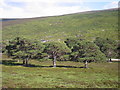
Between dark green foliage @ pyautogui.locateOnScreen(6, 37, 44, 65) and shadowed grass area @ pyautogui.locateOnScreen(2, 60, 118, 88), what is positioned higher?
dark green foliage @ pyautogui.locateOnScreen(6, 37, 44, 65)

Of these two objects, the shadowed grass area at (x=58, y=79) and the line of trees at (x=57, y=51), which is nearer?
the shadowed grass area at (x=58, y=79)

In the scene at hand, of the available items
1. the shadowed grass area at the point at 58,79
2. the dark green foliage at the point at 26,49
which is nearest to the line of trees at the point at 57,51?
the dark green foliage at the point at 26,49

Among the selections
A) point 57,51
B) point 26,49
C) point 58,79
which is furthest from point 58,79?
point 26,49

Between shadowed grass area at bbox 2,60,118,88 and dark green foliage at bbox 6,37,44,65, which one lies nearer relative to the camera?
shadowed grass area at bbox 2,60,118,88

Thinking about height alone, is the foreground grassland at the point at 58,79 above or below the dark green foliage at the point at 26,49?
below

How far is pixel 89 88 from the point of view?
102ft

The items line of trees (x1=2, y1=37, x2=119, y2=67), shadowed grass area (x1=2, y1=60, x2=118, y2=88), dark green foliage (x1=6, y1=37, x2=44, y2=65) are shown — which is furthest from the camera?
dark green foliage (x1=6, y1=37, x2=44, y2=65)

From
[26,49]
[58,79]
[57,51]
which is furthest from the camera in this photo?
[26,49]

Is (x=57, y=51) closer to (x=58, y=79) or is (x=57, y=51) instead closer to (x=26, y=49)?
(x=26, y=49)

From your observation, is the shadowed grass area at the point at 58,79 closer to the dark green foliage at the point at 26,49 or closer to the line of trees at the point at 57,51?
the line of trees at the point at 57,51

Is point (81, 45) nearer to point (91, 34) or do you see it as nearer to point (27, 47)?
point (27, 47)

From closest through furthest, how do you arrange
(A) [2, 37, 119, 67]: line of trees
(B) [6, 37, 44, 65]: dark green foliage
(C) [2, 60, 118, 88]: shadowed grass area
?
(C) [2, 60, 118, 88]: shadowed grass area → (A) [2, 37, 119, 67]: line of trees → (B) [6, 37, 44, 65]: dark green foliage

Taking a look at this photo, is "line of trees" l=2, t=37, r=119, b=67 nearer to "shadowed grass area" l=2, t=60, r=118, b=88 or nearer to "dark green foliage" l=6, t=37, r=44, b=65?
"dark green foliage" l=6, t=37, r=44, b=65

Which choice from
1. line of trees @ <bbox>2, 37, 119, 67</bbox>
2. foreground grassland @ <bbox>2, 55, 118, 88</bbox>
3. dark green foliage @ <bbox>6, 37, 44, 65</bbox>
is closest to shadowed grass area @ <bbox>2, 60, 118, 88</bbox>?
foreground grassland @ <bbox>2, 55, 118, 88</bbox>
